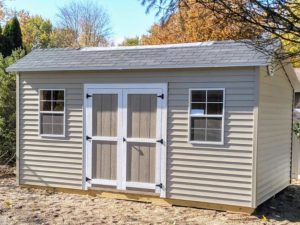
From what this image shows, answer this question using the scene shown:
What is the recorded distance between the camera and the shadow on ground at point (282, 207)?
759 centimetres

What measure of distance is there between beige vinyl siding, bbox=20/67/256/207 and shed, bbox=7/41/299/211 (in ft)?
0.06

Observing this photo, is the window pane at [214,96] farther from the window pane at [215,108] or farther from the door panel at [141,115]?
the door panel at [141,115]

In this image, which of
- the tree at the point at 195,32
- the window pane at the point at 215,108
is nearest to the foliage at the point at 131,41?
the tree at the point at 195,32

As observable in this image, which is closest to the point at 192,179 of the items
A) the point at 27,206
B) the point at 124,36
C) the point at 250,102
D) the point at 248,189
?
the point at 248,189

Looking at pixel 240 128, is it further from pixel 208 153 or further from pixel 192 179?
pixel 192 179

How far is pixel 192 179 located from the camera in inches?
310

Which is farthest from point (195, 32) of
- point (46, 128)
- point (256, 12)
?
point (256, 12)

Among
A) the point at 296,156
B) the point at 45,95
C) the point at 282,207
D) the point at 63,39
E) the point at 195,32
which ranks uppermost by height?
the point at 63,39

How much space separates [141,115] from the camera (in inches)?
326

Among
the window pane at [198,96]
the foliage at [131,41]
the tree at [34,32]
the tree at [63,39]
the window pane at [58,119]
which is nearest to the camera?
the window pane at [198,96]

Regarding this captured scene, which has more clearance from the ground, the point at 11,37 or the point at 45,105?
the point at 11,37

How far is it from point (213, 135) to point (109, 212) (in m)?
2.25

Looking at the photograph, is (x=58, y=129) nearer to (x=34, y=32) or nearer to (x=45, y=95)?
(x=45, y=95)

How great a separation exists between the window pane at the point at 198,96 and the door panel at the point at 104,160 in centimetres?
184
